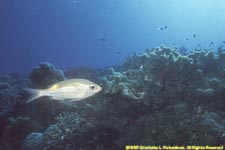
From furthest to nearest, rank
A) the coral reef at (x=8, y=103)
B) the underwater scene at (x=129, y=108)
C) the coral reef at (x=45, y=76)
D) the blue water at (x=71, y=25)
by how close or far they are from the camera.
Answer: the blue water at (x=71, y=25)
the coral reef at (x=8, y=103)
the coral reef at (x=45, y=76)
the underwater scene at (x=129, y=108)

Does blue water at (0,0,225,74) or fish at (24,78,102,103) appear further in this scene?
blue water at (0,0,225,74)

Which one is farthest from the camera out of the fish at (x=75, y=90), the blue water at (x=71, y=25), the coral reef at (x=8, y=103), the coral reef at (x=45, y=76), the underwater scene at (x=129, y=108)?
the blue water at (x=71, y=25)

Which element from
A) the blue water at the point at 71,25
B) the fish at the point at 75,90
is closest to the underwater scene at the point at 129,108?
the fish at the point at 75,90

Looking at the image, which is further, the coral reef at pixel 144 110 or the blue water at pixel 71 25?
the blue water at pixel 71 25

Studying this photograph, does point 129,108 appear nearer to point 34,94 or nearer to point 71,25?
point 34,94

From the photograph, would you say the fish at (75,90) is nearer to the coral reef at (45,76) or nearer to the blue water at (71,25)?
the coral reef at (45,76)

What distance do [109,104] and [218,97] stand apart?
10.2 ft

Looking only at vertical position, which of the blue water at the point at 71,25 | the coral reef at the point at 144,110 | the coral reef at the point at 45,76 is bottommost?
the coral reef at the point at 144,110

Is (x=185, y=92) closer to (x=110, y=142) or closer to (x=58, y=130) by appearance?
(x=110, y=142)

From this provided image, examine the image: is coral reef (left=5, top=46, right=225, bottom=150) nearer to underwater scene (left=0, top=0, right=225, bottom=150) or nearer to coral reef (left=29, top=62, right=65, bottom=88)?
underwater scene (left=0, top=0, right=225, bottom=150)

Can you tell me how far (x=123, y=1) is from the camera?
72062mm

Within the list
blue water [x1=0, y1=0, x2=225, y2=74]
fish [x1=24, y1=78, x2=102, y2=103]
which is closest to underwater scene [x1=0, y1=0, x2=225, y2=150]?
fish [x1=24, y1=78, x2=102, y2=103]

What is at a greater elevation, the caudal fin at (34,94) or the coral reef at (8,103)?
the coral reef at (8,103)

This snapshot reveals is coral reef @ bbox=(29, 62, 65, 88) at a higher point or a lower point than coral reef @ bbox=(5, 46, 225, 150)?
higher
